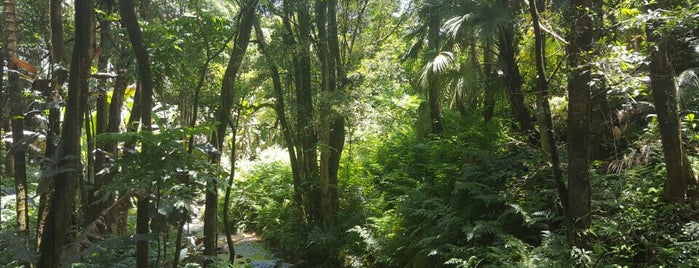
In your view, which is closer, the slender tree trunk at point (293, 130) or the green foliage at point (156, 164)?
the green foliage at point (156, 164)

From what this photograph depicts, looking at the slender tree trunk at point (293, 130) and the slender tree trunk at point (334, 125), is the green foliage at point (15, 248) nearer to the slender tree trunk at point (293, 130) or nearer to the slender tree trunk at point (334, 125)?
the slender tree trunk at point (293, 130)

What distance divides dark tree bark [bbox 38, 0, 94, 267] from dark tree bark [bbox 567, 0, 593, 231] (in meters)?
4.13

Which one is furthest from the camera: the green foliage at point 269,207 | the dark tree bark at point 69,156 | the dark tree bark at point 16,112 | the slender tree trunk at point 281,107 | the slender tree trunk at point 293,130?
the green foliage at point 269,207

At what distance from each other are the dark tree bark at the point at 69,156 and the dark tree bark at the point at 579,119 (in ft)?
13.6

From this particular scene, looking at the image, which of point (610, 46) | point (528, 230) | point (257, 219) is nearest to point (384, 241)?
point (528, 230)

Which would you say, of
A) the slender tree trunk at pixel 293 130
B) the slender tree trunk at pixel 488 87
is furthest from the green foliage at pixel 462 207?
the slender tree trunk at pixel 293 130

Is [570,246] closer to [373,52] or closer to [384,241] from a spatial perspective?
[384,241]

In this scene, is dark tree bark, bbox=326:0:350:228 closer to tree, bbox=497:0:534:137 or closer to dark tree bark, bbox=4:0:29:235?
tree, bbox=497:0:534:137

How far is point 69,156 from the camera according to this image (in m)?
3.41

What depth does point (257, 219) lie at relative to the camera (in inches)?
483

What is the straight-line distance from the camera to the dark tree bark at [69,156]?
346cm

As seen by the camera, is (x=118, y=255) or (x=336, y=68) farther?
(x=336, y=68)

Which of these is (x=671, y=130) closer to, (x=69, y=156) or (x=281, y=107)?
(x=69, y=156)

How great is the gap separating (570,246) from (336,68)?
595 centimetres
